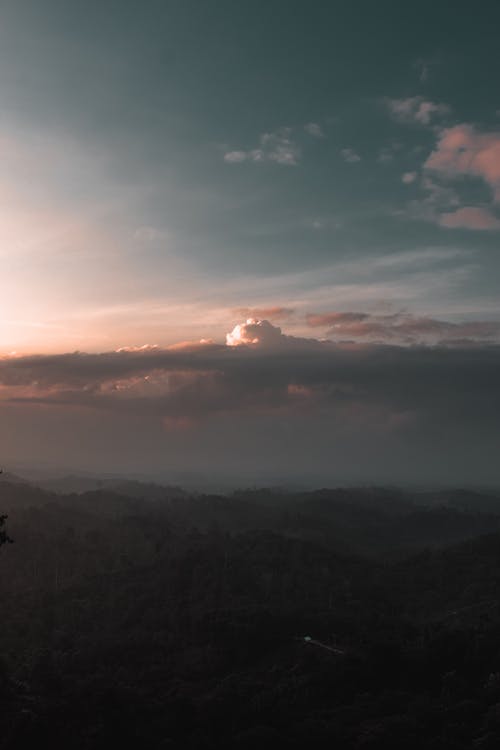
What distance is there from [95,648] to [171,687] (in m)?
41.1

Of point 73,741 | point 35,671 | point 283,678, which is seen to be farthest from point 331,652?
point 73,741

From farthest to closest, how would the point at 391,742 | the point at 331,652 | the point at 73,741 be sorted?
the point at 331,652 < the point at 391,742 < the point at 73,741

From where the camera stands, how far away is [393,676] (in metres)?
Answer: 165

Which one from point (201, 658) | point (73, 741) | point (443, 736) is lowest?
point (201, 658)

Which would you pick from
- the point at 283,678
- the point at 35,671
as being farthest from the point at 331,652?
the point at 35,671

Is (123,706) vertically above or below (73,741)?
below

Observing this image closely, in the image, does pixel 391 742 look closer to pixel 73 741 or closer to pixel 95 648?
pixel 73 741

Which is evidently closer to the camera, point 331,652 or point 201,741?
point 201,741

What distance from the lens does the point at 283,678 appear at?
167375 millimetres

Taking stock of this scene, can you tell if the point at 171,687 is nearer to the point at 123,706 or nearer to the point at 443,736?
the point at 123,706

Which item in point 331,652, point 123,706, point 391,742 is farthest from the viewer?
point 331,652

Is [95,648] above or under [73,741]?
under

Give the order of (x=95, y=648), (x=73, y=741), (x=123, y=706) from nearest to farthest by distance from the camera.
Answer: (x=73, y=741)
(x=123, y=706)
(x=95, y=648)

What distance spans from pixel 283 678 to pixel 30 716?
74.6 meters
